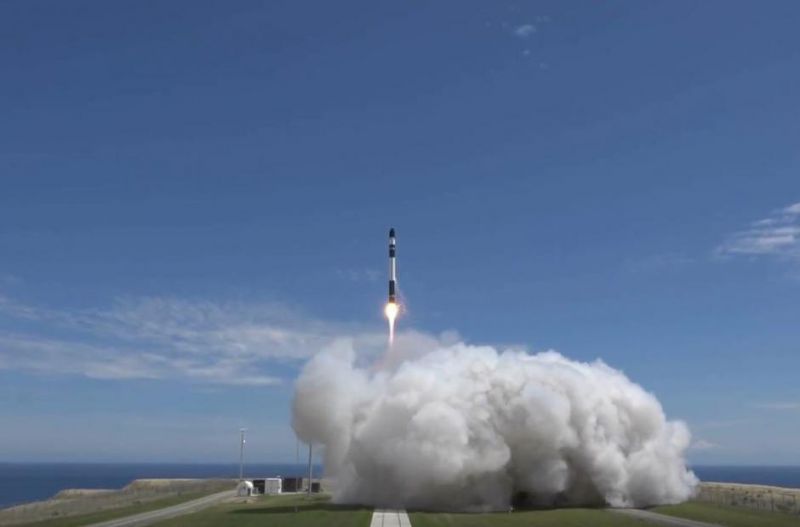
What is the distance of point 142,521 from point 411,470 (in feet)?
75.3

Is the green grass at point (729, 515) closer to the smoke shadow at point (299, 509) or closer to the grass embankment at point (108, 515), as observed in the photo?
the smoke shadow at point (299, 509)

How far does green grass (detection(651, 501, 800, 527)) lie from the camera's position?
5616cm

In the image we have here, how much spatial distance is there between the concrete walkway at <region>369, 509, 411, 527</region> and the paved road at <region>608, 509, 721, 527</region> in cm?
1770

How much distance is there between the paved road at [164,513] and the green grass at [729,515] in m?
39.6

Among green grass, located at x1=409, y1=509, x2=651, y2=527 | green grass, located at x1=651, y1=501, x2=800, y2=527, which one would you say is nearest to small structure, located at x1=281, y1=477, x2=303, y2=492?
green grass, located at x1=409, y1=509, x2=651, y2=527

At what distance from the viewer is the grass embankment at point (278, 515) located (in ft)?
181

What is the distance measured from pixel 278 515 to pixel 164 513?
11.0 m

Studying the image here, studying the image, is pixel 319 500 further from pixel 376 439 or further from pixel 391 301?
pixel 391 301

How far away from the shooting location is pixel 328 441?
8125 centimetres

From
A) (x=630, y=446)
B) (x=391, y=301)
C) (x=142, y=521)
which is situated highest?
(x=391, y=301)

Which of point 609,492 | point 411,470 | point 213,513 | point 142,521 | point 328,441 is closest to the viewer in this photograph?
point 142,521

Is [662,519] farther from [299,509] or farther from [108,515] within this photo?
[108,515]

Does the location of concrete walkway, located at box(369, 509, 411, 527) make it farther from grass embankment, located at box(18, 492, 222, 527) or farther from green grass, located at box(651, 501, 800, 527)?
green grass, located at box(651, 501, 800, 527)

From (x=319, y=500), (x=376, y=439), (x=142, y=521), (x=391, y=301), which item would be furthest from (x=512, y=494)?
(x=142, y=521)
